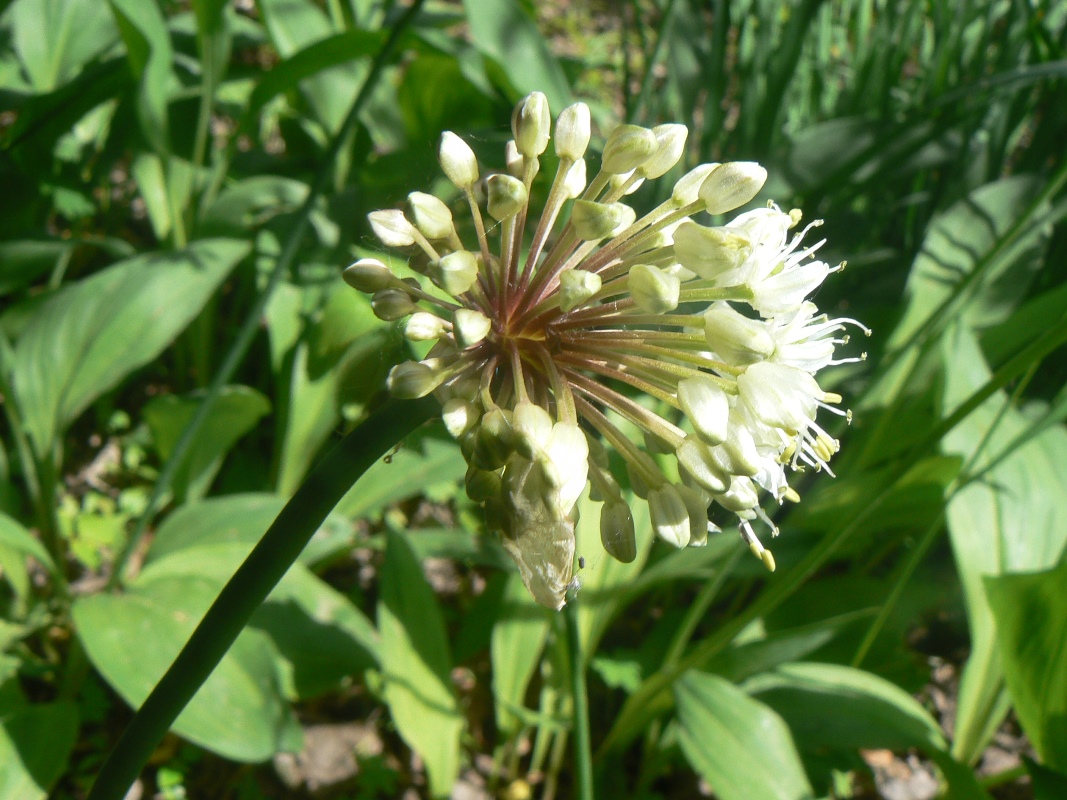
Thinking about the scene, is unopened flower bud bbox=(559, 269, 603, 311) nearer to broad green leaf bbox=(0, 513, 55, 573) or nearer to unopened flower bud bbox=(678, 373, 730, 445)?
unopened flower bud bbox=(678, 373, 730, 445)

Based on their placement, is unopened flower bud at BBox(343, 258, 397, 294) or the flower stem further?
the flower stem

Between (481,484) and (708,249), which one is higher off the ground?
(708,249)

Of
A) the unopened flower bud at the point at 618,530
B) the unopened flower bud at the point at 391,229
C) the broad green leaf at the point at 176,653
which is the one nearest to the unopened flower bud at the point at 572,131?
the unopened flower bud at the point at 391,229

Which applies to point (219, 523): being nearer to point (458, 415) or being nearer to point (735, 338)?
point (458, 415)

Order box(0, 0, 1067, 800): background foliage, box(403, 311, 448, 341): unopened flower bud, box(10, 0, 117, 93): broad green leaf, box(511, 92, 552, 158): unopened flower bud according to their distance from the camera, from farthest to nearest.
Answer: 1. box(10, 0, 117, 93): broad green leaf
2. box(0, 0, 1067, 800): background foliage
3. box(511, 92, 552, 158): unopened flower bud
4. box(403, 311, 448, 341): unopened flower bud

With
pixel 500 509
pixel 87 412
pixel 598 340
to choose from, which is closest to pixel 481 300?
pixel 598 340

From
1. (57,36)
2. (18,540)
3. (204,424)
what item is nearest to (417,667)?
(204,424)

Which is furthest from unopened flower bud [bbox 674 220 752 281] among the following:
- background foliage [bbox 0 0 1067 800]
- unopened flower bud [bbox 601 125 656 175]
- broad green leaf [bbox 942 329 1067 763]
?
broad green leaf [bbox 942 329 1067 763]
